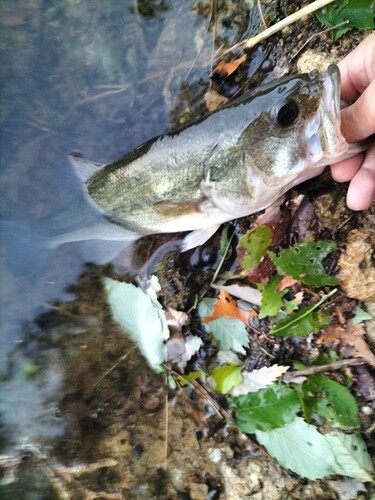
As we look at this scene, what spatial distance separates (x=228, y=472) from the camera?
2723 mm

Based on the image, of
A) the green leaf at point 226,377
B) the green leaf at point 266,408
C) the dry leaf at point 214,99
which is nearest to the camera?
the green leaf at point 266,408

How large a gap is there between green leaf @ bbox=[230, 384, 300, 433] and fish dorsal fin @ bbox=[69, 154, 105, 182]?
1826 millimetres

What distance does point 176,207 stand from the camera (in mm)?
2695

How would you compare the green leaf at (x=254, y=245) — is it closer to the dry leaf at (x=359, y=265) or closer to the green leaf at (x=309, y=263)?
the green leaf at (x=309, y=263)

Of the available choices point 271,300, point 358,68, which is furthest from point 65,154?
point 358,68

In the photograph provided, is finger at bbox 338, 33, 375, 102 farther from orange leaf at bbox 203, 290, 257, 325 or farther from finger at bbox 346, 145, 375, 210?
orange leaf at bbox 203, 290, 257, 325

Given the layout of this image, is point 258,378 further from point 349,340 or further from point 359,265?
point 359,265

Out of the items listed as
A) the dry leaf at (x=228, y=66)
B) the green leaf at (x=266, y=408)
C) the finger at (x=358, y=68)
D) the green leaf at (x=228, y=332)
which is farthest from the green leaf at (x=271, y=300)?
the dry leaf at (x=228, y=66)

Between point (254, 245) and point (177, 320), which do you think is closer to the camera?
point (254, 245)

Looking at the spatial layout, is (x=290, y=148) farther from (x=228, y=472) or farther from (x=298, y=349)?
(x=228, y=472)

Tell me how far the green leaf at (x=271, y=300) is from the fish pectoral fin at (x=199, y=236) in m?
0.50

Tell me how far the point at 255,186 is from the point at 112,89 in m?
1.59

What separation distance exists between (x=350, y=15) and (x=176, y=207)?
158cm

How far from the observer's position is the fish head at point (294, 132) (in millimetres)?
2107
